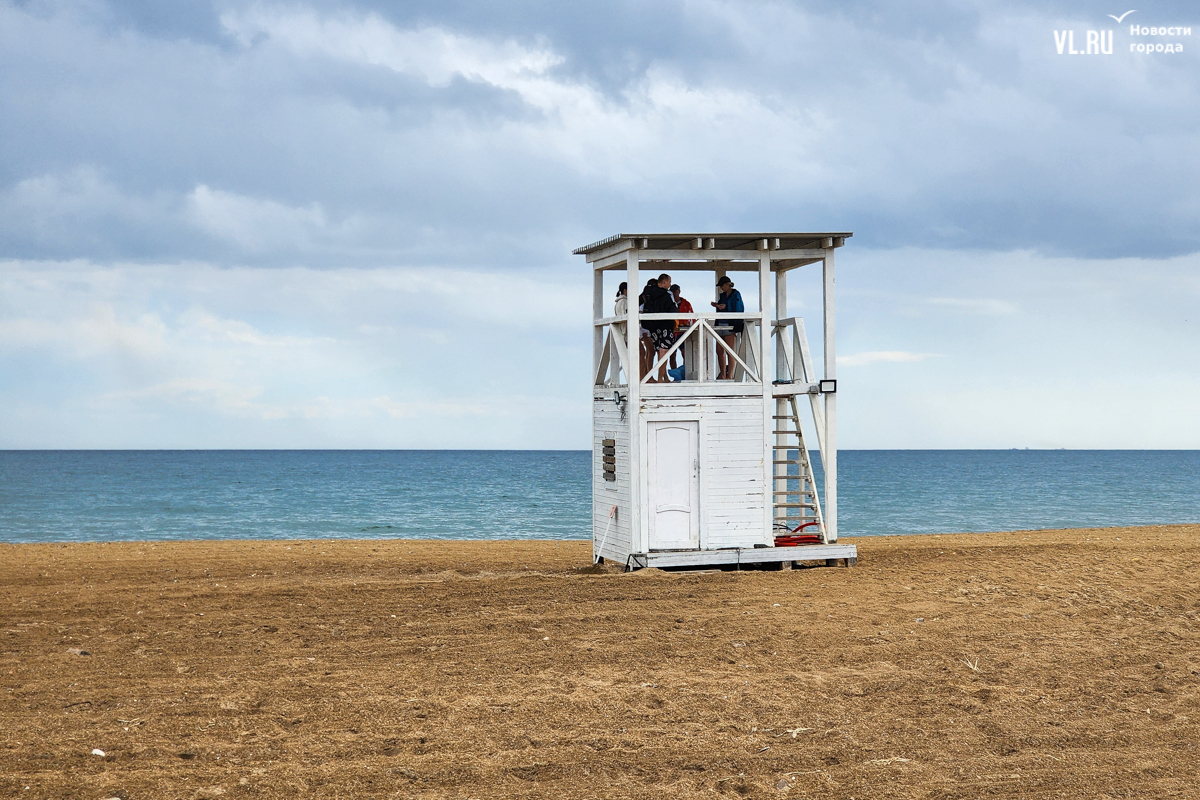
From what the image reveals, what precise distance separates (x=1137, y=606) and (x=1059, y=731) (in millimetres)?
5064

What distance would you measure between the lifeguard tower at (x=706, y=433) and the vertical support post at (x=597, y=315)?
0.55 metres

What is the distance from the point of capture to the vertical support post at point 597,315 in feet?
52.5

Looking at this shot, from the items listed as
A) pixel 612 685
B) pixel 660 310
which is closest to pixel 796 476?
pixel 660 310

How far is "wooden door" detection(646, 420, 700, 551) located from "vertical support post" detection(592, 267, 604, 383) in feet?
6.96

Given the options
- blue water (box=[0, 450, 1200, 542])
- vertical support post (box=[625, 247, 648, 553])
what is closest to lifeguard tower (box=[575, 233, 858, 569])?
vertical support post (box=[625, 247, 648, 553])

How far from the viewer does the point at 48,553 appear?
1927 cm

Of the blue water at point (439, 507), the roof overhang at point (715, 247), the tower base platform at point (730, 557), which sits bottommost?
the blue water at point (439, 507)

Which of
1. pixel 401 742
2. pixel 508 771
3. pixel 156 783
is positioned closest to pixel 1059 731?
pixel 508 771

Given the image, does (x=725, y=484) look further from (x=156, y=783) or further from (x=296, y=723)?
(x=156, y=783)

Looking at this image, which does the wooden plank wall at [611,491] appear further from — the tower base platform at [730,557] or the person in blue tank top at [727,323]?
the person in blue tank top at [727,323]

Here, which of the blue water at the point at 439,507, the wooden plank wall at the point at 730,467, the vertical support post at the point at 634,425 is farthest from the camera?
the blue water at the point at 439,507

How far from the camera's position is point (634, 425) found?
14.2 m

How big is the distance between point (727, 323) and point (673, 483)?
2.75m

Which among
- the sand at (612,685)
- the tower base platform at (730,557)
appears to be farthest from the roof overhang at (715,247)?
the sand at (612,685)
